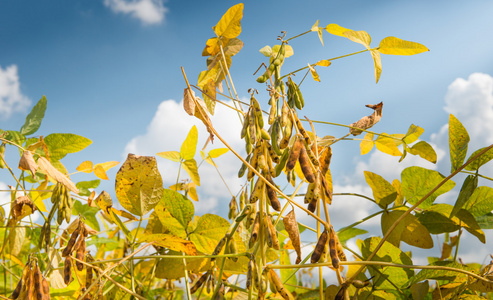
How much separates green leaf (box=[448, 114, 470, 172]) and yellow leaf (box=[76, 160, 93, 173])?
109 cm

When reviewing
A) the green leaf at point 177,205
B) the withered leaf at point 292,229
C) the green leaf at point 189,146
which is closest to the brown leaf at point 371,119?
the withered leaf at point 292,229

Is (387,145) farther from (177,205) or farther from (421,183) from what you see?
(177,205)

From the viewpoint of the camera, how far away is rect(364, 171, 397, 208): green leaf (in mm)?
1133

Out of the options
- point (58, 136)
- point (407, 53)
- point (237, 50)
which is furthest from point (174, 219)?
point (407, 53)

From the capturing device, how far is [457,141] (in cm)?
93

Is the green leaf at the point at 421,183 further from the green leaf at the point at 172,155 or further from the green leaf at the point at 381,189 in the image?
the green leaf at the point at 172,155

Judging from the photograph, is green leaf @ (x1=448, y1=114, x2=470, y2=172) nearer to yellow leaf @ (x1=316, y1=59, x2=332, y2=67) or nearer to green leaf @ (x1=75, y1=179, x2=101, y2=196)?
yellow leaf @ (x1=316, y1=59, x2=332, y2=67)

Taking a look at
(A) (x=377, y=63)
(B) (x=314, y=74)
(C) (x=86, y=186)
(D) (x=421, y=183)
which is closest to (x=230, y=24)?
(B) (x=314, y=74)

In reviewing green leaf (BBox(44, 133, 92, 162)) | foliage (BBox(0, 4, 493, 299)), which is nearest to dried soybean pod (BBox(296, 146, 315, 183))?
foliage (BBox(0, 4, 493, 299))

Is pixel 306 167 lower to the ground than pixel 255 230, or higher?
higher

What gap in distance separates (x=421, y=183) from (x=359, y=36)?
458 millimetres

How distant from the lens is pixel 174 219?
105cm

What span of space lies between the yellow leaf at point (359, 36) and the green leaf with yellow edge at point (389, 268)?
49 cm

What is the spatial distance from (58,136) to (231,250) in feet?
2.63
